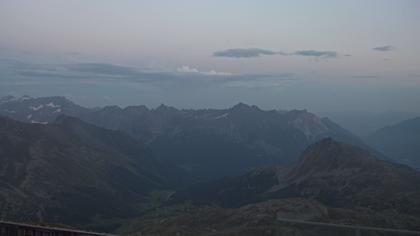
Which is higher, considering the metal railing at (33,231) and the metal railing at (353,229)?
the metal railing at (353,229)

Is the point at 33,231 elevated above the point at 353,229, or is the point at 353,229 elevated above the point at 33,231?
the point at 353,229

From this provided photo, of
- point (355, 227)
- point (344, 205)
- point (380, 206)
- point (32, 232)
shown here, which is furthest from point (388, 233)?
point (344, 205)

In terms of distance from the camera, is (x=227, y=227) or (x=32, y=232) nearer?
(x=32, y=232)

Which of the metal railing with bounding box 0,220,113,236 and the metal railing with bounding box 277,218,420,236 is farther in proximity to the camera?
the metal railing with bounding box 0,220,113,236

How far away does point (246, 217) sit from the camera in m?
141

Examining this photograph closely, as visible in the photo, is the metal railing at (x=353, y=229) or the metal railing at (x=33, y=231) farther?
the metal railing at (x=33, y=231)

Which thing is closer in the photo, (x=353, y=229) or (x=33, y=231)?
(x=353, y=229)

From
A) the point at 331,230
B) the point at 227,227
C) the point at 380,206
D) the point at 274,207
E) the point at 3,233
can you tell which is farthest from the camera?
the point at 380,206

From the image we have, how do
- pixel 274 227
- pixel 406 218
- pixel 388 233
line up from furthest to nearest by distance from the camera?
1. pixel 406 218
2. pixel 274 227
3. pixel 388 233

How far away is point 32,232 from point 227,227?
12178 cm

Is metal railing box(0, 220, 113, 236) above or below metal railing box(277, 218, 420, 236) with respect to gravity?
below

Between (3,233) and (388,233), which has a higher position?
(388,233)

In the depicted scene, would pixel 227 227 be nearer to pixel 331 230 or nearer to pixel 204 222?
pixel 204 222

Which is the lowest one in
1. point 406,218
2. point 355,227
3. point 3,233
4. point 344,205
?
point 344,205
